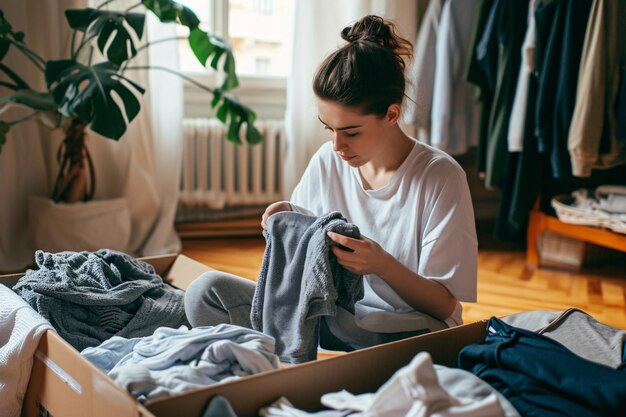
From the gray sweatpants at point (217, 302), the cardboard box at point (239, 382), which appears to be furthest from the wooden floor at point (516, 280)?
the cardboard box at point (239, 382)

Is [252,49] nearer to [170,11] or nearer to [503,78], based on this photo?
[170,11]

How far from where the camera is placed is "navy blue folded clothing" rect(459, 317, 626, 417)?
0.94 m

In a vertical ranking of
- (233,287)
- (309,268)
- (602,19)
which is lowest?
(233,287)

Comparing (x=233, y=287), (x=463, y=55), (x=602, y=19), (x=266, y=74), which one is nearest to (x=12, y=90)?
(x=266, y=74)

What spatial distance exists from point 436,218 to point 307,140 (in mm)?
2089

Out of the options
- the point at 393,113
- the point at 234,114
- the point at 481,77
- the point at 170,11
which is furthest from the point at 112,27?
the point at 481,77

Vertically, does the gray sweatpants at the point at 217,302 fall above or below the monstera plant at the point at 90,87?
below

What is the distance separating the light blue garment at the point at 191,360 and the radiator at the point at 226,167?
2196 millimetres

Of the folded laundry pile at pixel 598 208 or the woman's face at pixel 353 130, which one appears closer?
the woman's face at pixel 353 130

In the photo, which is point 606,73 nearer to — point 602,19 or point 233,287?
point 602,19

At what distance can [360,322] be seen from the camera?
1.36 metres

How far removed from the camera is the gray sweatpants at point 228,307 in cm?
140

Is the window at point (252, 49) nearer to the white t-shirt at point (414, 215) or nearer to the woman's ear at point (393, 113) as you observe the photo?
the white t-shirt at point (414, 215)

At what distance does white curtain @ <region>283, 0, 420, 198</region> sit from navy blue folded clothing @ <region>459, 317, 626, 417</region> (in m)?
2.36
